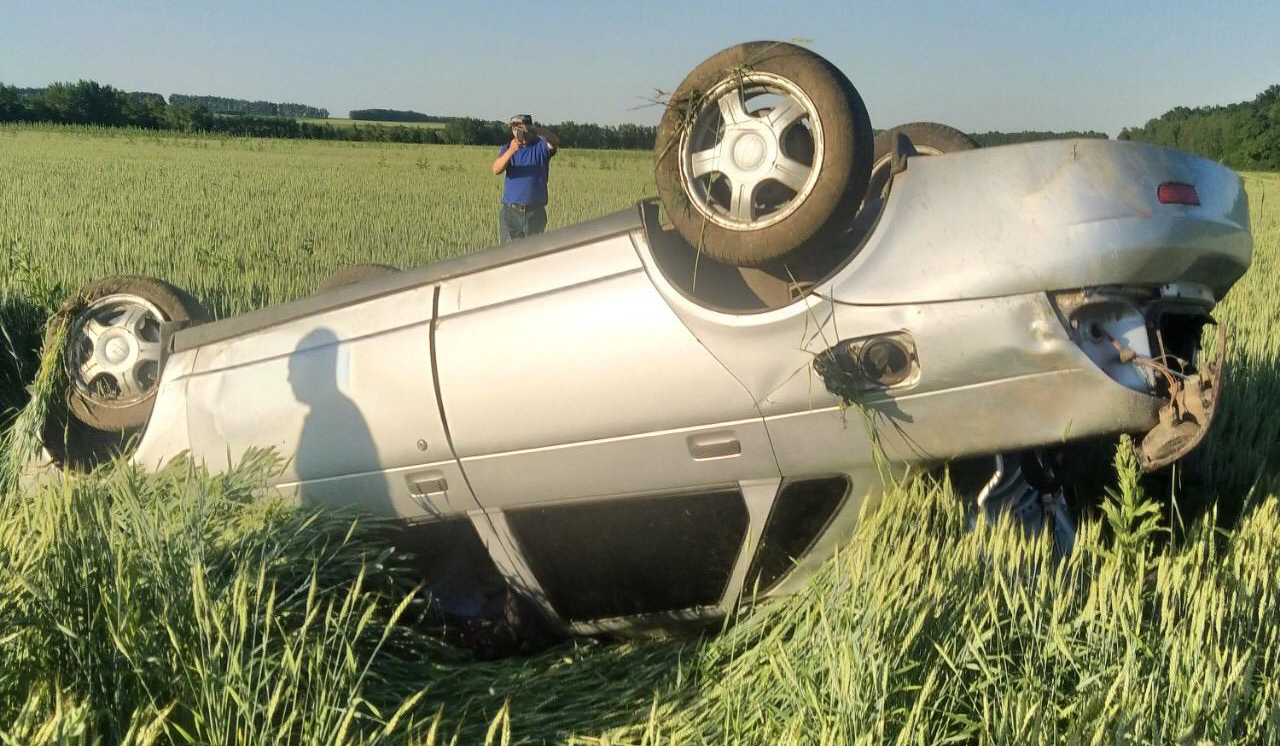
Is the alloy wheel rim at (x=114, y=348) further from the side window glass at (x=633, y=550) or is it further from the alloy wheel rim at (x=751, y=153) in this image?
the alloy wheel rim at (x=751, y=153)

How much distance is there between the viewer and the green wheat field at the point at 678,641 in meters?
2.00

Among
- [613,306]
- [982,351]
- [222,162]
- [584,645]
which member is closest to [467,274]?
[613,306]

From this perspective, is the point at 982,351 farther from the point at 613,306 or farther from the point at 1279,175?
the point at 1279,175

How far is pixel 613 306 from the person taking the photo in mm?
2760

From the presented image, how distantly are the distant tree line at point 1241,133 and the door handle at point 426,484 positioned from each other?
50.4 metres

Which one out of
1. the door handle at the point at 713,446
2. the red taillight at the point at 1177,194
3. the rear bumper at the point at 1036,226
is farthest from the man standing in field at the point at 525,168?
the red taillight at the point at 1177,194

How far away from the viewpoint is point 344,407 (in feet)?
10.4

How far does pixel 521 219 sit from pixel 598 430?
7307mm

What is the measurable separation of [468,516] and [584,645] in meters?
0.54

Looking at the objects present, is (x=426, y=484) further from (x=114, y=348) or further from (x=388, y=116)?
(x=388, y=116)

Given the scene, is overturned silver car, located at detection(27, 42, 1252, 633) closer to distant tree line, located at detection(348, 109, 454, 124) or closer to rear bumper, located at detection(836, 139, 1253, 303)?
rear bumper, located at detection(836, 139, 1253, 303)

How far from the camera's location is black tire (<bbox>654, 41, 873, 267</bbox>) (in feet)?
8.33

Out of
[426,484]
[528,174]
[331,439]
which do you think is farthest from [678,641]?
[528,174]

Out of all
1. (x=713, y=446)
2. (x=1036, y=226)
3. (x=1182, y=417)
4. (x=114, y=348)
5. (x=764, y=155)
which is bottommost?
(x=114, y=348)
